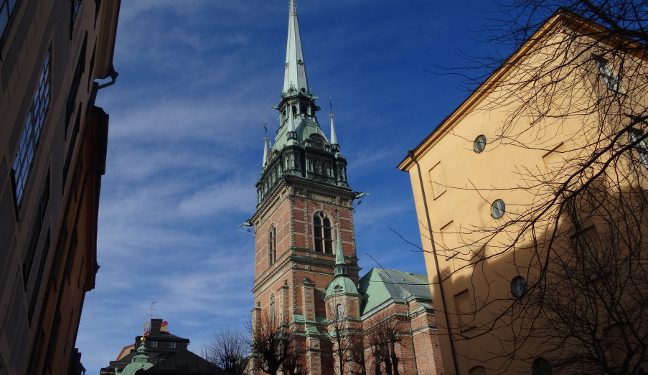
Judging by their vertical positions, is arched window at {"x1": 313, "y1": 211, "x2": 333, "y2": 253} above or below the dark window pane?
above

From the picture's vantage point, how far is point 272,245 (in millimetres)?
46219

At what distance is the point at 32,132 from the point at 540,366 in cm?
1338

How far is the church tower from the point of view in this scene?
130 feet

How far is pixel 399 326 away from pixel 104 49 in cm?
2647

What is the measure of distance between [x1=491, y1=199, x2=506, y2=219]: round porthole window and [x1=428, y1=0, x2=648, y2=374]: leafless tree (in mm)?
760

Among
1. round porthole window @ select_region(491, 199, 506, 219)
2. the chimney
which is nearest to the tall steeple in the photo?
round porthole window @ select_region(491, 199, 506, 219)

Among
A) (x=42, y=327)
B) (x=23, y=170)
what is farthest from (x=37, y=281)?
(x=23, y=170)

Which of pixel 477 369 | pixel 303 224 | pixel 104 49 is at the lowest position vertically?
pixel 477 369

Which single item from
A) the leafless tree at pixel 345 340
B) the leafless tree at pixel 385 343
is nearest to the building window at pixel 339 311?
the leafless tree at pixel 345 340

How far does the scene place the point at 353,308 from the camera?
3897cm

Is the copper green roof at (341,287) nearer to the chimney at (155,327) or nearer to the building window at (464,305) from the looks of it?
the building window at (464,305)

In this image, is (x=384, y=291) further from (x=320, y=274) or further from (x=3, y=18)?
(x=3, y=18)

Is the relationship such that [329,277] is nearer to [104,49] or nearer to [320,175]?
[320,175]

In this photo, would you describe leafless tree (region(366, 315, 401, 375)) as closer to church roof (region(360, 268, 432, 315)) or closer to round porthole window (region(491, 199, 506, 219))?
church roof (region(360, 268, 432, 315))
